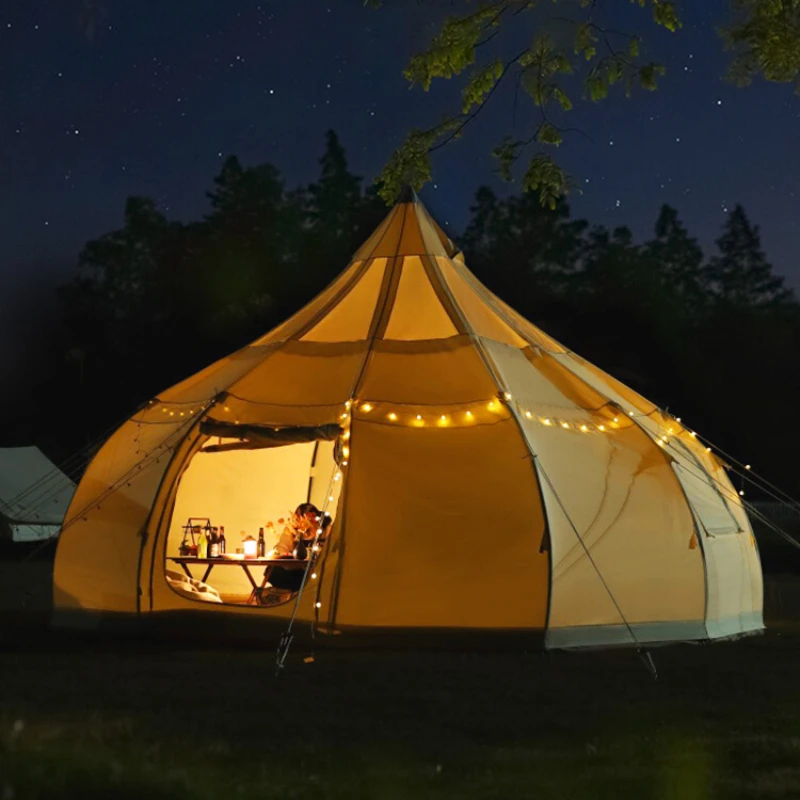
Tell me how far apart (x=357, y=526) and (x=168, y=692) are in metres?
2.63

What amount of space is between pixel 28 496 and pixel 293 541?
12.1 m

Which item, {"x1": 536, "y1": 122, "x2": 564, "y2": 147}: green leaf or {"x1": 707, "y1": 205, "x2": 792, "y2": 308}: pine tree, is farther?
{"x1": 707, "y1": 205, "x2": 792, "y2": 308}: pine tree

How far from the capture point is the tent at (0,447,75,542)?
22406 mm

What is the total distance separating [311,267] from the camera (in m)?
43.2

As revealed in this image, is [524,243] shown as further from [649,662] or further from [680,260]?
[649,662]

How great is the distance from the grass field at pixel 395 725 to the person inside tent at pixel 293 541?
2196 mm

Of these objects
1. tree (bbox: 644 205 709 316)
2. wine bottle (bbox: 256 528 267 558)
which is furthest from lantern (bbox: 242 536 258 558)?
tree (bbox: 644 205 709 316)

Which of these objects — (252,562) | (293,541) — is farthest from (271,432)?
(293,541)

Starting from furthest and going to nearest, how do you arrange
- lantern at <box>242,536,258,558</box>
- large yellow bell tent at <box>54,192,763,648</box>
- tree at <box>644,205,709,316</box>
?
tree at <box>644,205,709,316</box>, lantern at <box>242,536,258,558</box>, large yellow bell tent at <box>54,192,763,648</box>

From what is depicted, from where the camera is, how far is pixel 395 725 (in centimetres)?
661

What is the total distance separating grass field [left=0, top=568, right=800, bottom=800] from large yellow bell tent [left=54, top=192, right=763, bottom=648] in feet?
1.81

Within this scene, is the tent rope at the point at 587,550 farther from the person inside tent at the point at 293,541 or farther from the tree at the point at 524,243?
the tree at the point at 524,243

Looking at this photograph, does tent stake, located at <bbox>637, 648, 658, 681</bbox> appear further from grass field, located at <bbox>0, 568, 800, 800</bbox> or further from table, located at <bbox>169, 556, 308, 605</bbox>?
table, located at <bbox>169, 556, 308, 605</bbox>

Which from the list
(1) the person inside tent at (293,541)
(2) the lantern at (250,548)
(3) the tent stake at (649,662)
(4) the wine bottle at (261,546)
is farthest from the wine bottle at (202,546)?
(3) the tent stake at (649,662)
